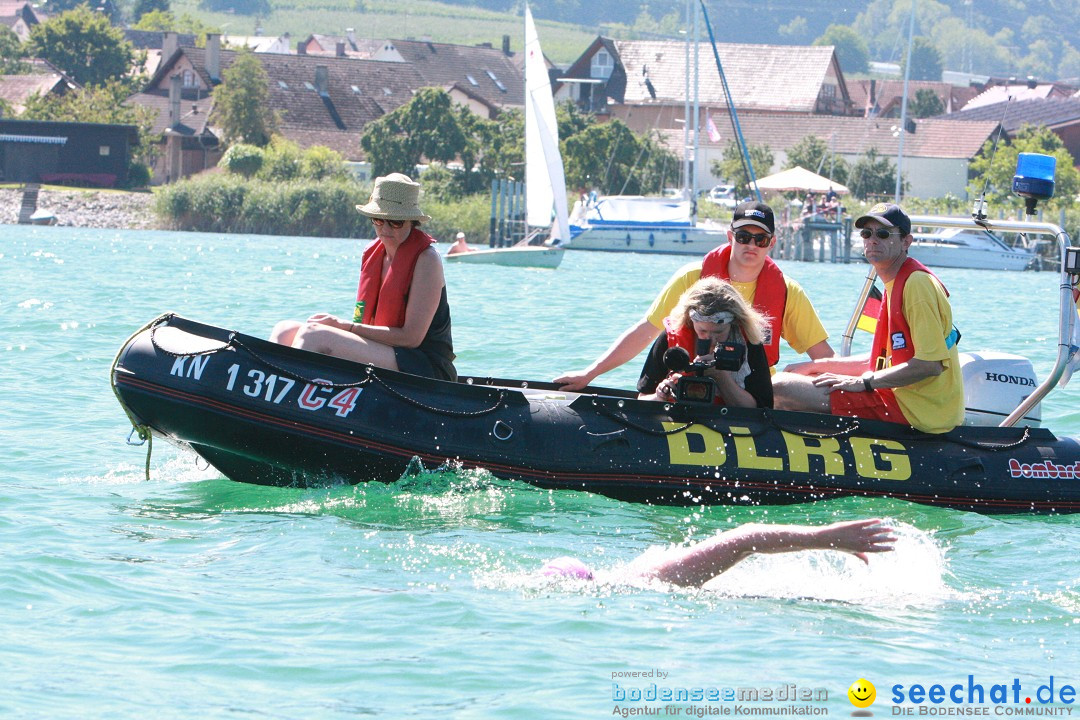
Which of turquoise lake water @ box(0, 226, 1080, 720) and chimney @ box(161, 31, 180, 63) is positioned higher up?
chimney @ box(161, 31, 180, 63)

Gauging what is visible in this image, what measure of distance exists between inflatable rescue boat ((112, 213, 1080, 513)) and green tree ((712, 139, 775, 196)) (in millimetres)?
43150

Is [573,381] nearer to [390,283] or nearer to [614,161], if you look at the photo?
[390,283]

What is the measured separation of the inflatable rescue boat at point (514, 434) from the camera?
6809 millimetres

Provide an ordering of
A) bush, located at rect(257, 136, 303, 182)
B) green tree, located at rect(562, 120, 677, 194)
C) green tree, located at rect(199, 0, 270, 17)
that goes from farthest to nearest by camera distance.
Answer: green tree, located at rect(199, 0, 270, 17) → bush, located at rect(257, 136, 303, 182) → green tree, located at rect(562, 120, 677, 194)

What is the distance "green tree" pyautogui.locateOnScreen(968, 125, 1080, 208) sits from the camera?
45531 millimetres

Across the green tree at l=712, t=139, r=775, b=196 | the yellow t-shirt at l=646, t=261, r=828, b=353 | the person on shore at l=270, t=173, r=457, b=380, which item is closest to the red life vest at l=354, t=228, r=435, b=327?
the person on shore at l=270, t=173, r=457, b=380

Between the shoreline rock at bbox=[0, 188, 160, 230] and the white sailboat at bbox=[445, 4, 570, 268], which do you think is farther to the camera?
the shoreline rock at bbox=[0, 188, 160, 230]

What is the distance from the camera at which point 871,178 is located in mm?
50188

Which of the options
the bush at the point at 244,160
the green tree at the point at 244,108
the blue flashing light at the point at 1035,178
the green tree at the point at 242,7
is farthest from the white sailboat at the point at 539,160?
the green tree at the point at 242,7

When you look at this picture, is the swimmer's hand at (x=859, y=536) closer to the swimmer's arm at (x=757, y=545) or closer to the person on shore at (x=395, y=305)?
the swimmer's arm at (x=757, y=545)

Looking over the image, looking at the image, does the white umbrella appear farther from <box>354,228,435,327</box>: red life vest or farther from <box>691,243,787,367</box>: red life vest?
<box>354,228,435,327</box>: red life vest

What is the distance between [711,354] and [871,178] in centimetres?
4508

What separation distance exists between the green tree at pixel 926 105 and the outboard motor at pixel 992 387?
72053 mm

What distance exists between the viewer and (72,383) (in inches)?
452
